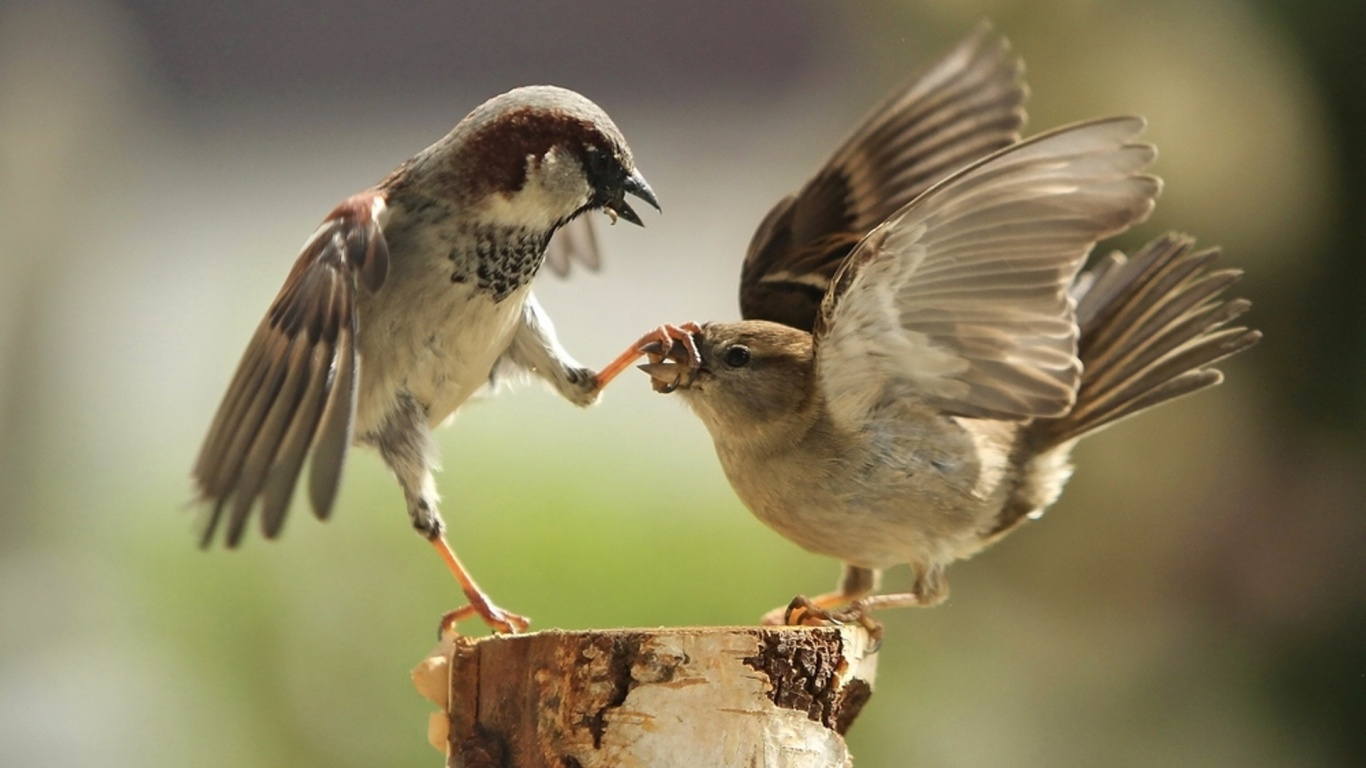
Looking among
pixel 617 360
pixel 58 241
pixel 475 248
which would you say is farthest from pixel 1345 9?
pixel 58 241

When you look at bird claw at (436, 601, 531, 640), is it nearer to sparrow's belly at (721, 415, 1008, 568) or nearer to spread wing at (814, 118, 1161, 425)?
sparrow's belly at (721, 415, 1008, 568)

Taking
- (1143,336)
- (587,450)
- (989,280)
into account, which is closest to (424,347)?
(989,280)

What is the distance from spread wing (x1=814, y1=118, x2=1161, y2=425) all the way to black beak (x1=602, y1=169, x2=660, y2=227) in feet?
0.74

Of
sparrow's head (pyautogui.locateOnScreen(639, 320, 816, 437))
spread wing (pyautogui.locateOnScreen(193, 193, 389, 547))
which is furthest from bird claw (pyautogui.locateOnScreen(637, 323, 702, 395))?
spread wing (pyautogui.locateOnScreen(193, 193, 389, 547))

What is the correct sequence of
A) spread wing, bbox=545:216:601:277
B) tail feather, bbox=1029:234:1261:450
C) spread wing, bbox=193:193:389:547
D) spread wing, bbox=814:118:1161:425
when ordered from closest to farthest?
1. spread wing, bbox=193:193:389:547
2. spread wing, bbox=814:118:1161:425
3. tail feather, bbox=1029:234:1261:450
4. spread wing, bbox=545:216:601:277

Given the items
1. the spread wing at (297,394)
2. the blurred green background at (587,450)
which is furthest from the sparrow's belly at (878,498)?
the blurred green background at (587,450)

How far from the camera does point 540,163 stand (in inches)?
53.7

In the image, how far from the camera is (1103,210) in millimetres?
1271

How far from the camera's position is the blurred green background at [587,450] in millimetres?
2502

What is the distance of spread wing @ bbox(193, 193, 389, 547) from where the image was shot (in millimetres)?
1104

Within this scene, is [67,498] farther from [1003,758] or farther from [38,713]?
[1003,758]

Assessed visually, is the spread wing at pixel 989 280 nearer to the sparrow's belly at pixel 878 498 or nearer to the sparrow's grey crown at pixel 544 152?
the sparrow's belly at pixel 878 498

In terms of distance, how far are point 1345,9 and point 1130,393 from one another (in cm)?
135

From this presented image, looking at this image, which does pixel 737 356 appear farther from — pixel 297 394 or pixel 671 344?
pixel 297 394
